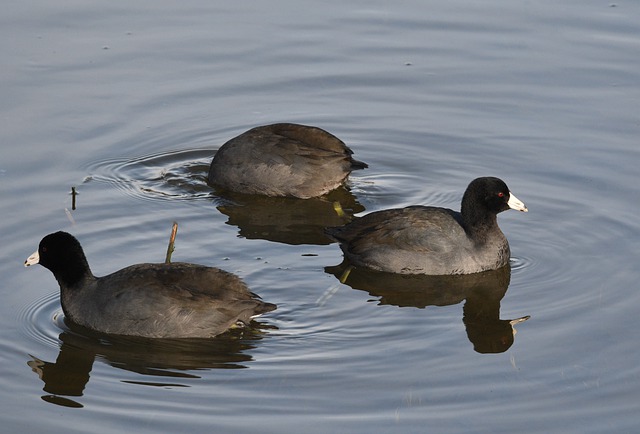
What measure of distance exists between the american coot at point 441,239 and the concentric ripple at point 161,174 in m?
2.60

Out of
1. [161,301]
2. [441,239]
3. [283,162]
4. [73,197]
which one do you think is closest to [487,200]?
[441,239]

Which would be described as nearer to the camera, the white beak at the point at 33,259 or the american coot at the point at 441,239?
the white beak at the point at 33,259

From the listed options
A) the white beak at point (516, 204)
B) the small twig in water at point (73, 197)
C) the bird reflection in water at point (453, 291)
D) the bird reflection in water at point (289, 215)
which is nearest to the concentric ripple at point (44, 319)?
the small twig in water at point (73, 197)

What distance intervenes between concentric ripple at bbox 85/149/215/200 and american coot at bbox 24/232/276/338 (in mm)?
3163

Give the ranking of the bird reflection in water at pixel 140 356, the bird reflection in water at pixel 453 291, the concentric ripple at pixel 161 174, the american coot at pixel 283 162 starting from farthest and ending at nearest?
the american coot at pixel 283 162, the concentric ripple at pixel 161 174, the bird reflection in water at pixel 453 291, the bird reflection in water at pixel 140 356

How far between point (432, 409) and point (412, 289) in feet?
9.33

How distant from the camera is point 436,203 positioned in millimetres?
13969

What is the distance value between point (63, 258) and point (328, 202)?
169 inches

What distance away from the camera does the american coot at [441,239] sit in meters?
12.6

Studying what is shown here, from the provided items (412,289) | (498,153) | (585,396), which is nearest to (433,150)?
(498,153)

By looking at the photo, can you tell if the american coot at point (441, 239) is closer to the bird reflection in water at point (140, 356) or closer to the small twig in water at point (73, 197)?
the bird reflection in water at point (140, 356)

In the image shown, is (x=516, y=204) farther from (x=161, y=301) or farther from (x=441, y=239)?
(x=161, y=301)

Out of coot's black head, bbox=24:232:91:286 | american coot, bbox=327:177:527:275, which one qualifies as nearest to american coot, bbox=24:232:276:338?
coot's black head, bbox=24:232:91:286

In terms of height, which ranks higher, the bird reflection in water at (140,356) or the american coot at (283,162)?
the american coot at (283,162)
